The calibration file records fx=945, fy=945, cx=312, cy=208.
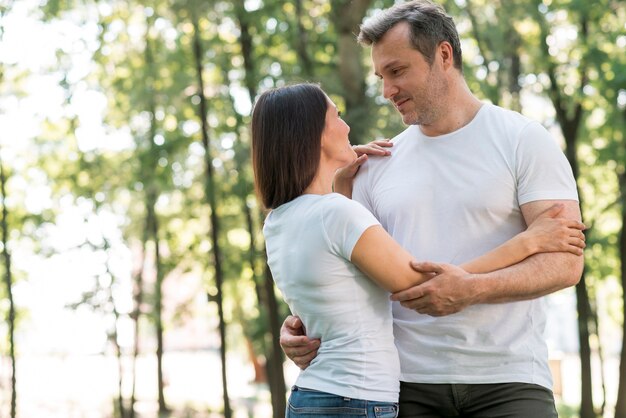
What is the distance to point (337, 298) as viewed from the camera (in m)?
2.94

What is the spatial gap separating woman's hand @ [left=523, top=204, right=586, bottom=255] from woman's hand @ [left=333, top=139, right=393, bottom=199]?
707 millimetres

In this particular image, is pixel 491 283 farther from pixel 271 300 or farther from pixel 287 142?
pixel 271 300

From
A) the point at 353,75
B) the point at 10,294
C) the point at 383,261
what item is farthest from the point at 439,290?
the point at 10,294

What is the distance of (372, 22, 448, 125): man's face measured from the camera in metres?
3.43

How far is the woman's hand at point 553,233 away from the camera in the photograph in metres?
3.04

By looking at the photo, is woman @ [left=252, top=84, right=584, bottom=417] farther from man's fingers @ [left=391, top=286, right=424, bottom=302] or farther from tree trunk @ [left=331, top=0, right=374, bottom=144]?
tree trunk @ [left=331, top=0, right=374, bottom=144]

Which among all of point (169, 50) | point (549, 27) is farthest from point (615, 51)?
point (169, 50)

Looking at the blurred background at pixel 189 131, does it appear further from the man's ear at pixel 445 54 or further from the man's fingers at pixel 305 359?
the man's fingers at pixel 305 359

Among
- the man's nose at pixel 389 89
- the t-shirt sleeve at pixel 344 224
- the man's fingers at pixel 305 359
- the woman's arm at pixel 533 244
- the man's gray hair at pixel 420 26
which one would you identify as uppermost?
the man's gray hair at pixel 420 26

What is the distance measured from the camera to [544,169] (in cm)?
313

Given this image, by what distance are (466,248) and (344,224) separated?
1.76 feet

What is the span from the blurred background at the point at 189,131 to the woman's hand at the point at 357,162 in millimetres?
9650

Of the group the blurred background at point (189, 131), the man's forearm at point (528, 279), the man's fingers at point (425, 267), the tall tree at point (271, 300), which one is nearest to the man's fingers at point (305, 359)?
the man's fingers at point (425, 267)

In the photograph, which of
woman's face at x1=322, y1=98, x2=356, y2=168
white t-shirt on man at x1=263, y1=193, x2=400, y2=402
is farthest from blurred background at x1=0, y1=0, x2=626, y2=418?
white t-shirt on man at x1=263, y1=193, x2=400, y2=402
